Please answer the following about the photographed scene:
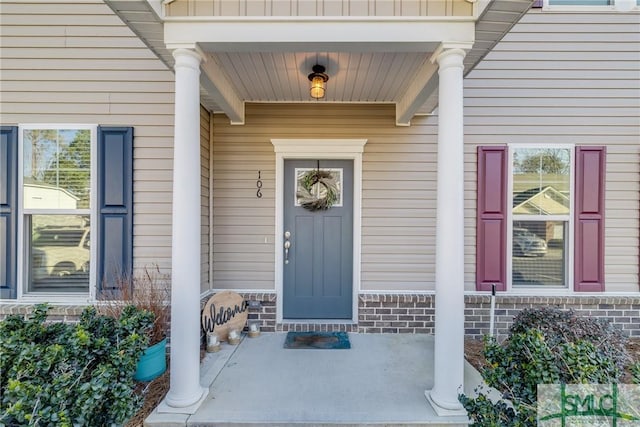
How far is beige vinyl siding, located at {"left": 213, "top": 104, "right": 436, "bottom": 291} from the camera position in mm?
3801

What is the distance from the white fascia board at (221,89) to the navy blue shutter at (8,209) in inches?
82.8

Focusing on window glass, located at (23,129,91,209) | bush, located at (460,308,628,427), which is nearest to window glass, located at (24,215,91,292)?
window glass, located at (23,129,91,209)

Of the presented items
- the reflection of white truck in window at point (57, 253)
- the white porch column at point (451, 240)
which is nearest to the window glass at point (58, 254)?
the reflection of white truck in window at point (57, 253)

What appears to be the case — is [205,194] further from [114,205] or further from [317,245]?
[317,245]

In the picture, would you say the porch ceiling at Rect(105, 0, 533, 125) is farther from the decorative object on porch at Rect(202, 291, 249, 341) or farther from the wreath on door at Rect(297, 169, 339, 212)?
the decorative object on porch at Rect(202, 291, 249, 341)

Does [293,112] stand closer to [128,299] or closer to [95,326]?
[128,299]

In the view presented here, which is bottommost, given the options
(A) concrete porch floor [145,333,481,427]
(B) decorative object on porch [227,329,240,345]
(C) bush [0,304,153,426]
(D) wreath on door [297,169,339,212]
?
(A) concrete porch floor [145,333,481,427]

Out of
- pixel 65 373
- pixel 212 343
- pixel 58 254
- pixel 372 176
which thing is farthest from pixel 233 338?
pixel 372 176

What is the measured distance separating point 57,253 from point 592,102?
591 centimetres

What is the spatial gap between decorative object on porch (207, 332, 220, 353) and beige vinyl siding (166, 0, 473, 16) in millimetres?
2776

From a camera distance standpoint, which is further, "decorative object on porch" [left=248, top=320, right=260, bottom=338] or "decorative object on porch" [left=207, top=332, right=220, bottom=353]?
"decorative object on porch" [left=248, top=320, right=260, bottom=338]

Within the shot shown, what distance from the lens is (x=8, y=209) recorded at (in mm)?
3279

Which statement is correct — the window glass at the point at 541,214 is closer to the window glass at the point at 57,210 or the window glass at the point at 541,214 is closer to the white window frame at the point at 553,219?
the white window frame at the point at 553,219

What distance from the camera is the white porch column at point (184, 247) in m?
2.31
